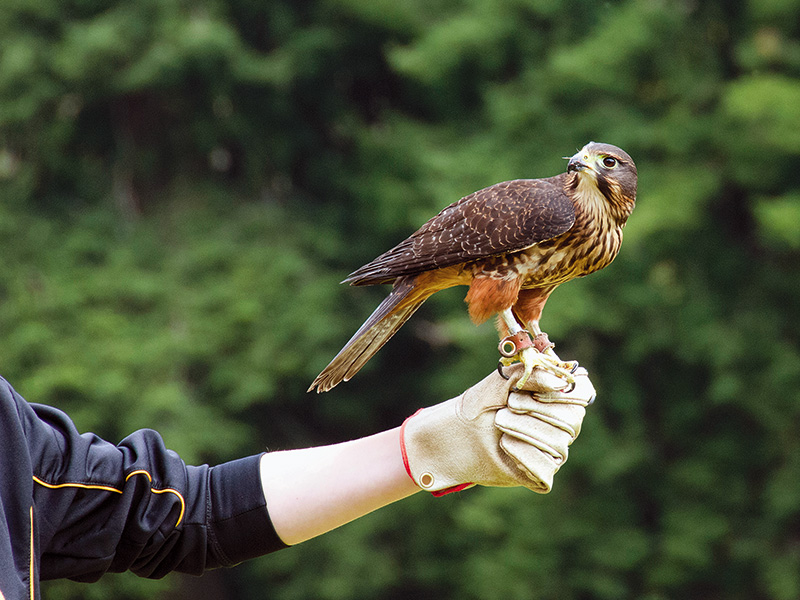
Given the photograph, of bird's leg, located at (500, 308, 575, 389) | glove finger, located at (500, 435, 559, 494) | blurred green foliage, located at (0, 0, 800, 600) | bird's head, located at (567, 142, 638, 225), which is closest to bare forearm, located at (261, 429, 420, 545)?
glove finger, located at (500, 435, 559, 494)

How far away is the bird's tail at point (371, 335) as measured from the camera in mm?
2080

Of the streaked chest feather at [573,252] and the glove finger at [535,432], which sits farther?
the streaked chest feather at [573,252]

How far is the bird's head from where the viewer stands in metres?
2.04

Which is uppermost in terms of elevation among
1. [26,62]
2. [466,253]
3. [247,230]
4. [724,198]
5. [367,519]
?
[26,62]

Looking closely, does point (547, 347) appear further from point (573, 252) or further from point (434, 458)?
point (434, 458)

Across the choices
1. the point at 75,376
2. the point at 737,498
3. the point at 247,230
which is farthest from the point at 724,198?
the point at 75,376

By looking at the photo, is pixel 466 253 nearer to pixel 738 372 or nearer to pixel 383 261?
pixel 383 261

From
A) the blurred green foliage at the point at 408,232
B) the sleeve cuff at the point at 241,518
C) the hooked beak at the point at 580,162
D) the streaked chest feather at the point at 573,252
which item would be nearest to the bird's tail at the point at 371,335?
the streaked chest feather at the point at 573,252

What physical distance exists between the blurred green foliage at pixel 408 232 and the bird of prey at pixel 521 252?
16.2ft

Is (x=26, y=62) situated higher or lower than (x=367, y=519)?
higher

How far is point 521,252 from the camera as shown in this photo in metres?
2.03

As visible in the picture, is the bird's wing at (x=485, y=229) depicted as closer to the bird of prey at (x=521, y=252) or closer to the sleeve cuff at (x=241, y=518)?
the bird of prey at (x=521, y=252)

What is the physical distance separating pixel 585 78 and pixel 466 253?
5881 mm

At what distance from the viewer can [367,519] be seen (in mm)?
9438
